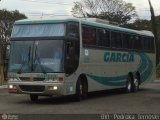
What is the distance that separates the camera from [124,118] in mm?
13242

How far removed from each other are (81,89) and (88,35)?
7.48 ft

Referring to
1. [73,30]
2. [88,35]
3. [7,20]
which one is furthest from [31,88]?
[7,20]

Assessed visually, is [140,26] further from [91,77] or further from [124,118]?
[124,118]

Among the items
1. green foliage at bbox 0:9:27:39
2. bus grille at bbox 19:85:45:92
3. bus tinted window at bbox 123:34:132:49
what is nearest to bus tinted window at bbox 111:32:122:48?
bus tinted window at bbox 123:34:132:49

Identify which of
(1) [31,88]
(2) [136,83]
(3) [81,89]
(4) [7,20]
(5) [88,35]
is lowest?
(2) [136,83]

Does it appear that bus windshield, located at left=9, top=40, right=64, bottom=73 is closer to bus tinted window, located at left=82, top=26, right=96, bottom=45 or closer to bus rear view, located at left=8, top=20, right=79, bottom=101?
bus rear view, located at left=8, top=20, right=79, bottom=101

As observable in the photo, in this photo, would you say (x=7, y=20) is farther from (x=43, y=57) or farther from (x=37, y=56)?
(x=43, y=57)

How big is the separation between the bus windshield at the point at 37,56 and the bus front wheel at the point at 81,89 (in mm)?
1589

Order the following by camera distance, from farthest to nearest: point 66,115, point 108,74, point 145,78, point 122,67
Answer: point 145,78 < point 122,67 < point 108,74 < point 66,115

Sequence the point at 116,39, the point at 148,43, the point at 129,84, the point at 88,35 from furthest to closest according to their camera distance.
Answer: the point at 148,43 < the point at 129,84 < the point at 116,39 < the point at 88,35

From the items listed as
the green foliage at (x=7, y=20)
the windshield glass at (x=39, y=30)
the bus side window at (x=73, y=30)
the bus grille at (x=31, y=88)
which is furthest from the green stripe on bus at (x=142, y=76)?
the green foliage at (x=7, y=20)

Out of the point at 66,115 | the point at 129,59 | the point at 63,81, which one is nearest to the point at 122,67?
the point at 129,59

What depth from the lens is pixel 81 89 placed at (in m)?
21.2

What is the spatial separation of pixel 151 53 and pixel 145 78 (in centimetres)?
157
